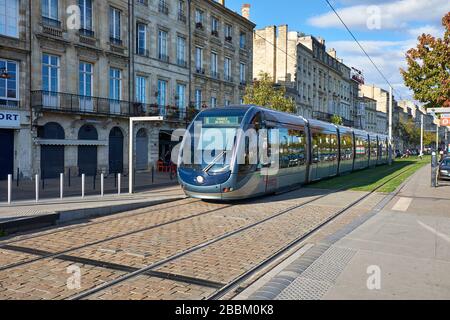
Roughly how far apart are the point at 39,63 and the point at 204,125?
541 inches

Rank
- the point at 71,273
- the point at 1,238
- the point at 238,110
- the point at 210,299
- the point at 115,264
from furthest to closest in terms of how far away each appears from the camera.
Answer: the point at 238,110
the point at 1,238
the point at 115,264
the point at 71,273
the point at 210,299

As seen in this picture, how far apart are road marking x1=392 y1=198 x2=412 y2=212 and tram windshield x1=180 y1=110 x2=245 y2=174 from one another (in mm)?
5003

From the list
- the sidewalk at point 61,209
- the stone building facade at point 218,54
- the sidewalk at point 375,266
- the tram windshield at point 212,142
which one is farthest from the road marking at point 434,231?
the stone building facade at point 218,54

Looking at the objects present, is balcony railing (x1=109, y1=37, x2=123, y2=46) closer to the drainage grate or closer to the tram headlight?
the tram headlight

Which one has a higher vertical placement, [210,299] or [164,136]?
[164,136]

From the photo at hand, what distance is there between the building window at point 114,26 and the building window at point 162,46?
13.3 feet

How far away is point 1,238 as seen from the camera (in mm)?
7887

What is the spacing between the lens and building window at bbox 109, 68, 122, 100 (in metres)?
26.7

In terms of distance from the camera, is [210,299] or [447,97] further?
[447,97]

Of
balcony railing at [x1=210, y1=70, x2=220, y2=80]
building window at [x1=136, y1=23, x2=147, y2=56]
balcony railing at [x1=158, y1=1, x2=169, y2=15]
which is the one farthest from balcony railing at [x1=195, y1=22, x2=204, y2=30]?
building window at [x1=136, y1=23, x2=147, y2=56]

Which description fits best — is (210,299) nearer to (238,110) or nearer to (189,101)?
(238,110)

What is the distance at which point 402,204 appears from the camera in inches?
509

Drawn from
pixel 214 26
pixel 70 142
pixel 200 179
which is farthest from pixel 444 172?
pixel 214 26
